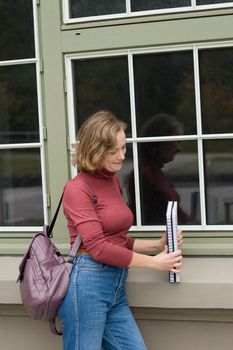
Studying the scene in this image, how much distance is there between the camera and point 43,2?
3156mm

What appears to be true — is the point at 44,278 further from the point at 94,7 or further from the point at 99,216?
the point at 94,7

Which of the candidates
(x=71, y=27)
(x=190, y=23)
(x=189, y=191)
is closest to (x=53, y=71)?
(x=71, y=27)

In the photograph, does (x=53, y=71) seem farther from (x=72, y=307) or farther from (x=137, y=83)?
(x=72, y=307)

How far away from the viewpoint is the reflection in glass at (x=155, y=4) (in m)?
3.03

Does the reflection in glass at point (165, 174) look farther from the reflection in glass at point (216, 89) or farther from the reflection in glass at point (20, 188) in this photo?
the reflection in glass at point (20, 188)

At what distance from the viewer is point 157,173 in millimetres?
3115

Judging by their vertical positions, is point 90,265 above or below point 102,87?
below

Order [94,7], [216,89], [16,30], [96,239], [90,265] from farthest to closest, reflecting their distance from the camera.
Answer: [16,30] → [94,7] → [216,89] → [90,265] → [96,239]

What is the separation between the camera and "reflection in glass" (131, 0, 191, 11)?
9.95 ft

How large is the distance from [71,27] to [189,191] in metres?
1.02

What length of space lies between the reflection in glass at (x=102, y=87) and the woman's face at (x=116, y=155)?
57 centimetres

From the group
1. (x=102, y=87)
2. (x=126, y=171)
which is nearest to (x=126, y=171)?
(x=126, y=171)

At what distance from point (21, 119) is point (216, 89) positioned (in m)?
1.03

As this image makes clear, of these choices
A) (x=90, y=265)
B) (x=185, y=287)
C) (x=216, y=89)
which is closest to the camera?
(x=90, y=265)
